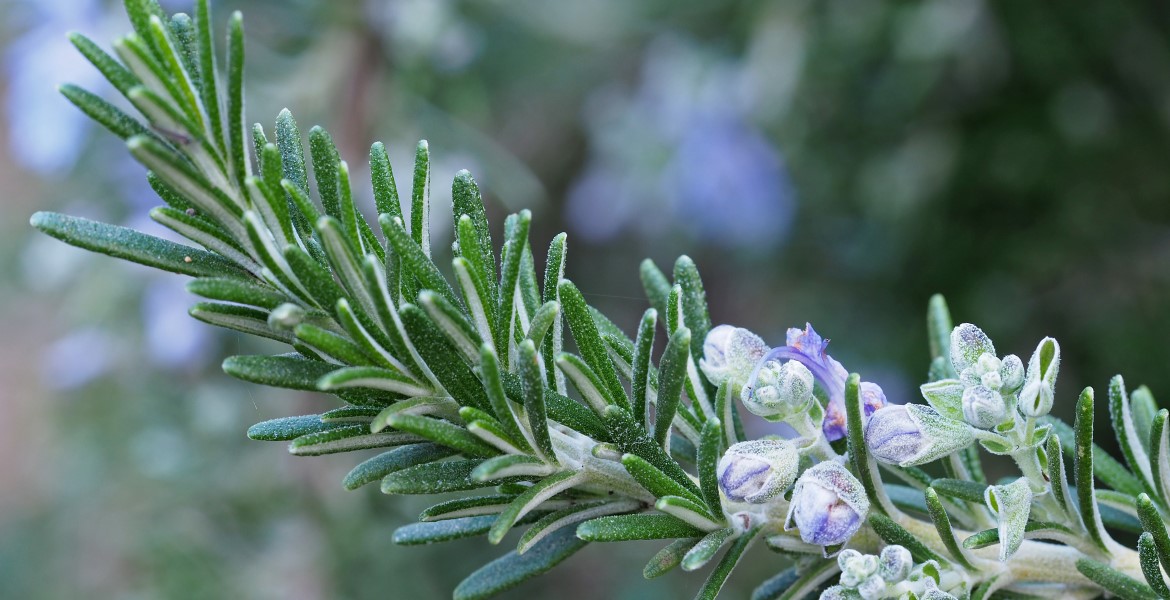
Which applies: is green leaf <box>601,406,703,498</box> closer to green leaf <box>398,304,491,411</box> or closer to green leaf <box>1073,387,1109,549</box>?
green leaf <box>398,304,491,411</box>

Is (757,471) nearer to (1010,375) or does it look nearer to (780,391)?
(780,391)

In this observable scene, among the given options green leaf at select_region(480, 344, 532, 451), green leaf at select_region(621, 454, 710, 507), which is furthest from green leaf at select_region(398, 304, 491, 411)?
green leaf at select_region(621, 454, 710, 507)

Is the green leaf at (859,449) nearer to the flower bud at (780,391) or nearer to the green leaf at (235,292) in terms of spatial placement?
the flower bud at (780,391)

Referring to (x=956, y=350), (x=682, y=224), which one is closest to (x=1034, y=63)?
(x=682, y=224)

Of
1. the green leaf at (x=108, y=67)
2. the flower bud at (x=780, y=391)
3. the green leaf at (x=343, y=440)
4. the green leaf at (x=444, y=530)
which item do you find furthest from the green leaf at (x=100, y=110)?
the flower bud at (x=780, y=391)

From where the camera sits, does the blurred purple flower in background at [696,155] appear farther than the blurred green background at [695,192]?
Yes

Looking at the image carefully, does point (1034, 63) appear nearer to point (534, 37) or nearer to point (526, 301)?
point (534, 37)
